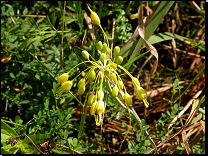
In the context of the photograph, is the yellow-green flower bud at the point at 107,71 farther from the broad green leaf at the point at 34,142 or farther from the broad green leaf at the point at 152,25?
the broad green leaf at the point at 34,142

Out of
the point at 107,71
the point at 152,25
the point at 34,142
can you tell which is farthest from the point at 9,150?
the point at 152,25

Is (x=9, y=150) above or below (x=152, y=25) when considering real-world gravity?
below

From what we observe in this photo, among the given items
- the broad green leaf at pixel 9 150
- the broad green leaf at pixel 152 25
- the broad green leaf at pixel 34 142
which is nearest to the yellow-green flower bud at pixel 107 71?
the broad green leaf at pixel 152 25

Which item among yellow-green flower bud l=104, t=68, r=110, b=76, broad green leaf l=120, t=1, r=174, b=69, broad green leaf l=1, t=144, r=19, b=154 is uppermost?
broad green leaf l=120, t=1, r=174, b=69

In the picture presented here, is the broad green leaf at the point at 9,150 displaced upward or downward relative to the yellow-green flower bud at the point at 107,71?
downward

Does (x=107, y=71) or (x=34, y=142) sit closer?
(x=107, y=71)

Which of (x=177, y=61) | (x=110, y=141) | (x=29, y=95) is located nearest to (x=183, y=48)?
(x=177, y=61)

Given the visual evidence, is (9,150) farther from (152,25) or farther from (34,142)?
(152,25)

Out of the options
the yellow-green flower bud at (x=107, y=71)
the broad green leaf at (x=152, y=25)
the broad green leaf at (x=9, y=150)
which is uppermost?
the broad green leaf at (x=152, y=25)

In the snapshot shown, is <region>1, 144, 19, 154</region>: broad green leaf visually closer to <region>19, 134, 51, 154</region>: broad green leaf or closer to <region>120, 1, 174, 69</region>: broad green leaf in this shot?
<region>19, 134, 51, 154</region>: broad green leaf

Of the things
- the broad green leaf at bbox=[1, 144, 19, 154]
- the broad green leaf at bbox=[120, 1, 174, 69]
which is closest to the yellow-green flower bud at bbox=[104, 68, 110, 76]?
the broad green leaf at bbox=[120, 1, 174, 69]

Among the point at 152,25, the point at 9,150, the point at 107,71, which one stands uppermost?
the point at 152,25
